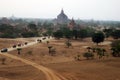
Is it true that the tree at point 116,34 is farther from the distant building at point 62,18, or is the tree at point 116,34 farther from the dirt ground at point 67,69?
the distant building at point 62,18

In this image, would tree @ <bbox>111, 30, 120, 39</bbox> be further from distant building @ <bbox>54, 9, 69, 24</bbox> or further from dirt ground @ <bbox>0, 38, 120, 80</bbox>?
distant building @ <bbox>54, 9, 69, 24</bbox>

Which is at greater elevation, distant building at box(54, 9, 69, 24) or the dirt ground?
distant building at box(54, 9, 69, 24)

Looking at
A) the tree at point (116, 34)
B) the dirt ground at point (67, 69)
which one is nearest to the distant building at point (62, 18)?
the tree at point (116, 34)

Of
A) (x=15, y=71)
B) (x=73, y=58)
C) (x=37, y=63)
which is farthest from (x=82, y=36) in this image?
(x=15, y=71)

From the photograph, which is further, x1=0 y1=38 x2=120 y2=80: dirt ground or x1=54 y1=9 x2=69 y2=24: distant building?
x1=54 y1=9 x2=69 y2=24: distant building

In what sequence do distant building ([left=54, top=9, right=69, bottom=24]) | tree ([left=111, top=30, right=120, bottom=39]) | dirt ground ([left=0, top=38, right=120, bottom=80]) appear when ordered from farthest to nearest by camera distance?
distant building ([left=54, top=9, right=69, bottom=24]) → tree ([left=111, top=30, right=120, bottom=39]) → dirt ground ([left=0, top=38, right=120, bottom=80])

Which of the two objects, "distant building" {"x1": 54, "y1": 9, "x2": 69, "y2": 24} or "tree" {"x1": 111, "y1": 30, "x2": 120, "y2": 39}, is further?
"distant building" {"x1": 54, "y1": 9, "x2": 69, "y2": 24}

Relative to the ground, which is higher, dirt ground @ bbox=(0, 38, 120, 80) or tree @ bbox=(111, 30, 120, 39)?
tree @ bbox=(111, 30, 120, 39)

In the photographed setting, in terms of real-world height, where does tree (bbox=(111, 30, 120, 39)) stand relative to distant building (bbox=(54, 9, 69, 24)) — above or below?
below

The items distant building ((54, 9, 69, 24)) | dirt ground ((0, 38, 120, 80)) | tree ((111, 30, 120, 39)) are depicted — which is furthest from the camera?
distant building ((54, 9, 69, 24))

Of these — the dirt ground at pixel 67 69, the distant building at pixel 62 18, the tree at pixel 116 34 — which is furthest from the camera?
the distant building at pixel 62 18

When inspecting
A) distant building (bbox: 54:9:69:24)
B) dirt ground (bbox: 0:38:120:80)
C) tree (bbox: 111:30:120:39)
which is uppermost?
distant building (bbox: 54:9:69:24)

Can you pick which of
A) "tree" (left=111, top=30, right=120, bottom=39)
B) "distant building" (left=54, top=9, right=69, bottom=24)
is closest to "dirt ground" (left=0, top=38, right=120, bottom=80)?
"tree" (left=111, top=30, right=120, bottom=39)

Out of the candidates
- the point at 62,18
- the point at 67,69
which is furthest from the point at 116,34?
the point at 62,18
